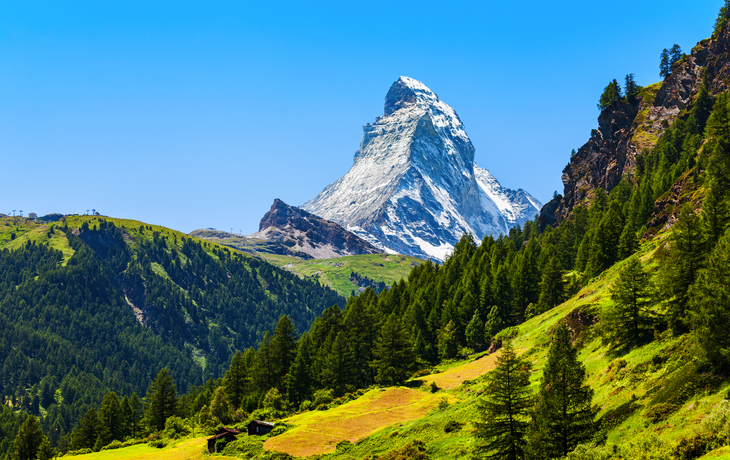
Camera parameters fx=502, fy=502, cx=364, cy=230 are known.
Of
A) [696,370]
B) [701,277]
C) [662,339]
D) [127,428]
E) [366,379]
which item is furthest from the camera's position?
[127,428]

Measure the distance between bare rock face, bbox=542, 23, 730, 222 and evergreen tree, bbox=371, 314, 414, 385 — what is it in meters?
95.1

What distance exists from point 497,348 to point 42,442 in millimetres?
77317

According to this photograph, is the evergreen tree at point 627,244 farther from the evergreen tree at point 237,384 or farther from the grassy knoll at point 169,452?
the evergreen tree at point 237,384

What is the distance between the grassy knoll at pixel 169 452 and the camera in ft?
217

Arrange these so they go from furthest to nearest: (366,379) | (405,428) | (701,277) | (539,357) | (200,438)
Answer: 1. (366,379)
2. (200,438)
3. (539,357)
4. (405,428)
5. (701,277)

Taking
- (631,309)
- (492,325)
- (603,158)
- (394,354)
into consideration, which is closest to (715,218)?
(631,309)

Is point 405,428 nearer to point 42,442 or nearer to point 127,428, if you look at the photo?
point 42,442

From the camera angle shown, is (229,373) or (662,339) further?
(229,373)

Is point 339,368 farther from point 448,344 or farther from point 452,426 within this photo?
point 452,426

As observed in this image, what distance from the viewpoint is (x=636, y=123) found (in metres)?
163

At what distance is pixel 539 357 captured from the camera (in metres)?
62.5

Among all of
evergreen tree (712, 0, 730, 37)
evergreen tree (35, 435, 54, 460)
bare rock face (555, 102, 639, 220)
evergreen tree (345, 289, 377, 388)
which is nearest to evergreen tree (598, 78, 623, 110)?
bare rock face (555, 102, 639, 220)

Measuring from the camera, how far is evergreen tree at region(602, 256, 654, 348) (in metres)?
47.5

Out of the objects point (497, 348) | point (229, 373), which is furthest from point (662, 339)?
point (229, 373)
